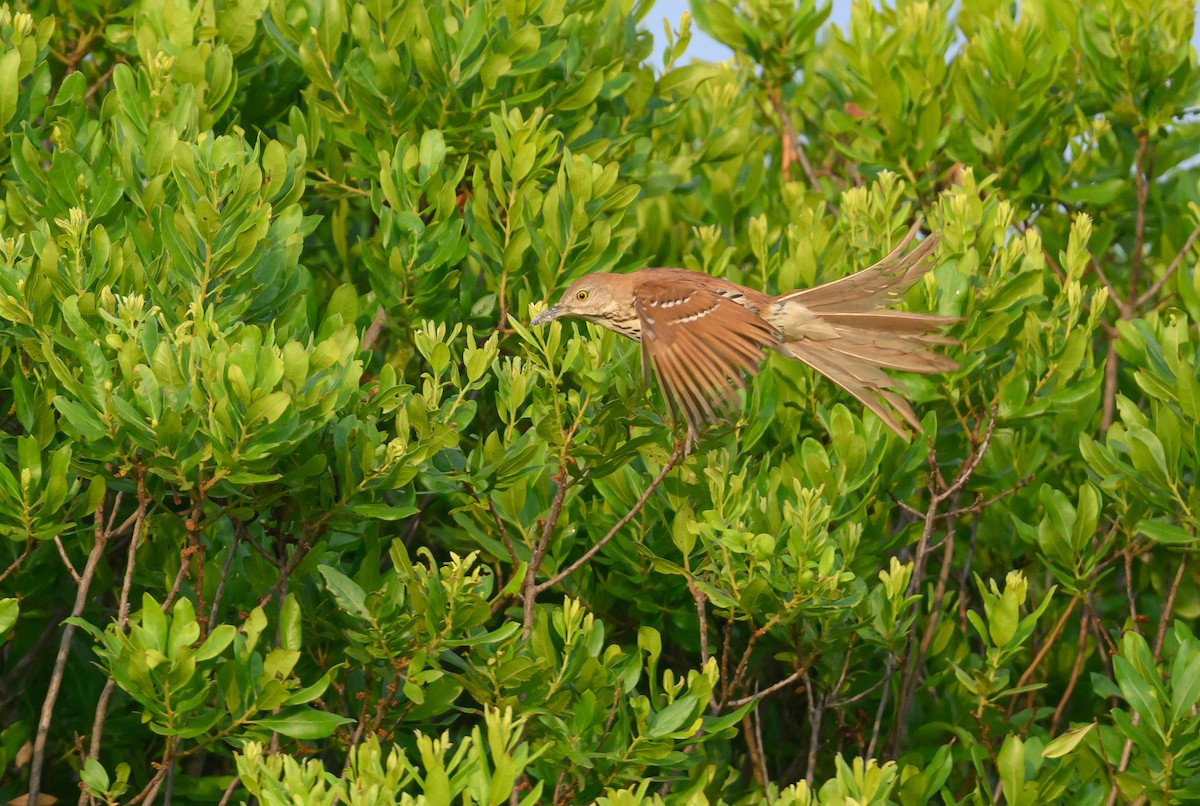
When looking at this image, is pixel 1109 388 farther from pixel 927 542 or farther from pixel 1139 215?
pixel 927 542

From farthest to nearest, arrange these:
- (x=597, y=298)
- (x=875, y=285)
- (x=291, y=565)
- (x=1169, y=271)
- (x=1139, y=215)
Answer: (x=1139, y=215) → (x=1169, y=271) → (x=597, y=298) → (x=875, y=285) → (x=291, y=565)

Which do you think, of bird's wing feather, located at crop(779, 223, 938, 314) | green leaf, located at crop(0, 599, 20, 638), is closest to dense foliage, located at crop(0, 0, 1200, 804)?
green leaf, located at crop(0, 599, 20, 638)

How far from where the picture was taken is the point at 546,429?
554cm

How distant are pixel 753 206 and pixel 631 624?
2687 millimetres

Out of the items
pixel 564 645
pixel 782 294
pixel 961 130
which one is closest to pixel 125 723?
pixel 564 645

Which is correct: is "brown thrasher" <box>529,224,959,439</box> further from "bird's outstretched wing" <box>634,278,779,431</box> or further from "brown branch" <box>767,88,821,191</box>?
"brown branch" <box>767,88,821,191</box>

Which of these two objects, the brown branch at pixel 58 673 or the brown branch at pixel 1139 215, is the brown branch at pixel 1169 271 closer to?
the brown branch at pixel 1139 215

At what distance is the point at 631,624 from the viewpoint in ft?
23.0

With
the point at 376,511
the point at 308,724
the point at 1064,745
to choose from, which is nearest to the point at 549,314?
the point at 376,511

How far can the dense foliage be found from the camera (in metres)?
5.12

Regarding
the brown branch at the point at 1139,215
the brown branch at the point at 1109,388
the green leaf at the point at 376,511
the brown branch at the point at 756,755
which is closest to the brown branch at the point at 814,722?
the brown branch at the point at 756,755

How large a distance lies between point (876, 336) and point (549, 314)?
52.7 inches

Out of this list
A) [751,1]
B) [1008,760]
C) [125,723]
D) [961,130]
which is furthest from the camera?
[751,1]

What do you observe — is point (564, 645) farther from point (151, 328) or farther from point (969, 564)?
point (969, 564)
